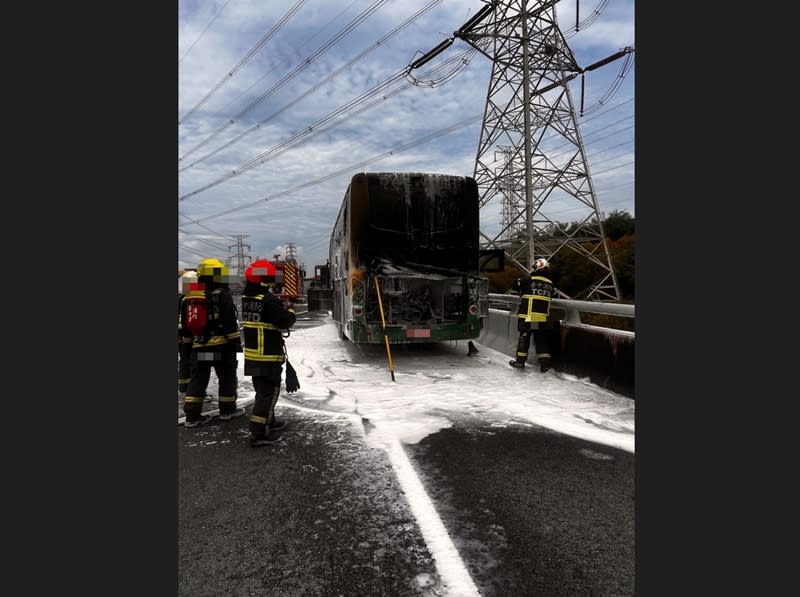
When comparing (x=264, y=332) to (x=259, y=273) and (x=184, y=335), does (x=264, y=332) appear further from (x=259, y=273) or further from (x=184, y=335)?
(x=184, y=335)

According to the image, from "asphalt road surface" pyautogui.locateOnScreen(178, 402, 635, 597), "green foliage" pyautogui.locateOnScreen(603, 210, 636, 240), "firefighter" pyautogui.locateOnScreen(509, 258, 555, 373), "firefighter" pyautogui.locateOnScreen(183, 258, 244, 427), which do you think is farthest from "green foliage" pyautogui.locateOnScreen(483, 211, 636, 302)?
"asphalt road surface" pyautogui.locateOnScreen(178, 402, 635, 597)

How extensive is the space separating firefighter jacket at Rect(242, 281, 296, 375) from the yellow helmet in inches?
36.2

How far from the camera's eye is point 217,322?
201 inches

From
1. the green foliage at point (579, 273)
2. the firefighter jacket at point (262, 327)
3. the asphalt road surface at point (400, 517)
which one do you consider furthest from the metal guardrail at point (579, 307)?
the green foliage at point (579, 273)

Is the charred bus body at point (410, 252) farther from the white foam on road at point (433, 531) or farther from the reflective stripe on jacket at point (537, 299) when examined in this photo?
the white foam on road at point (433, 531)

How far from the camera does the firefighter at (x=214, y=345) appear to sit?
508 centimetres

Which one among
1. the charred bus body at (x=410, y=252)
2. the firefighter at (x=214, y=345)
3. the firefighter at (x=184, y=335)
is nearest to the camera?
the firefighter at (x=214, y=345)

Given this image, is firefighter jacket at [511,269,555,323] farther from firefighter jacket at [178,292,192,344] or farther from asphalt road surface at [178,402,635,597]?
firefighter jacket at [178,292,192,344]

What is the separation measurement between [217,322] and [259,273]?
1.14m

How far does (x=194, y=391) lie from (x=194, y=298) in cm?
105

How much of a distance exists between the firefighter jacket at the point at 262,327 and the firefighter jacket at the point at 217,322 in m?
0.81

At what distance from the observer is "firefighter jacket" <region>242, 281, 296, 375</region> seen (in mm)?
4375

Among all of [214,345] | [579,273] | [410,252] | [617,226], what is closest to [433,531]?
[214,345]

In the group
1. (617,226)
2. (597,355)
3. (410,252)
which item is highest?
(617,226)
